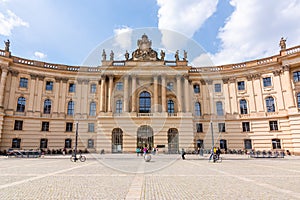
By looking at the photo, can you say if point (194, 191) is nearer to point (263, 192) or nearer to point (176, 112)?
point (263, 192)

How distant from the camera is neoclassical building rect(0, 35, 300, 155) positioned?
35469 millimetres

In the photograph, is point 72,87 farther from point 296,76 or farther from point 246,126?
point 296,76

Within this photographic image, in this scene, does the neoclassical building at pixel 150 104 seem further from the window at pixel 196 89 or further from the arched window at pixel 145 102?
the arched window at pixel 145 102

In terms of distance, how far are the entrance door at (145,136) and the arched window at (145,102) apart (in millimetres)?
4610

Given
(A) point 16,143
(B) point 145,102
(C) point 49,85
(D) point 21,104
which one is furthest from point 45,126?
(B) point 145,102

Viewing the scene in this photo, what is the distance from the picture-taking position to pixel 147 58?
4050cm

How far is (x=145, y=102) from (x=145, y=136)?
288 inches

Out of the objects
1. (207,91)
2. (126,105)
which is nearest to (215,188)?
(126,105)

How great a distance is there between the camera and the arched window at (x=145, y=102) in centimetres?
4020

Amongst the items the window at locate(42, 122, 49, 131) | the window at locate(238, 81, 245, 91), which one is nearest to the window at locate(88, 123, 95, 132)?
the window at locate(42, 122, 49, 131)

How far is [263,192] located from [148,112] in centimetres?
3213

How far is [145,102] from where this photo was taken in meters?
40.7

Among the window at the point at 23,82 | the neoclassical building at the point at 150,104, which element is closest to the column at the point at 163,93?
the neoclassical building at the point at 150,104

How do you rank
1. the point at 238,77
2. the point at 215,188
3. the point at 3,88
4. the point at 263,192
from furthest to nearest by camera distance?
the point at 238,77 → the point at 3,88 → the point at 215,188 → the point at 263,192
